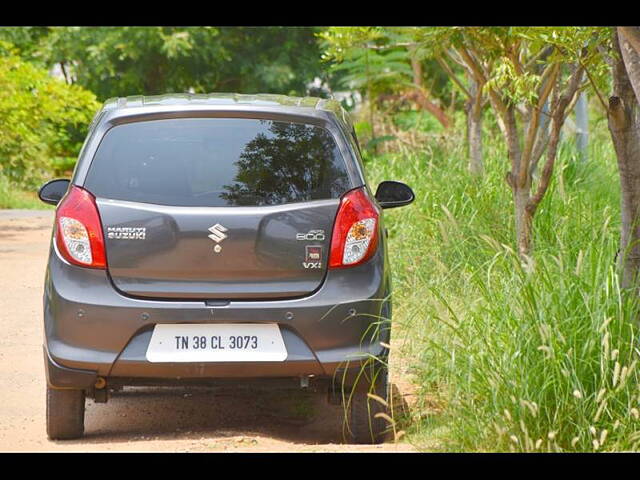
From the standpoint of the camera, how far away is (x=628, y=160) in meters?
6.28

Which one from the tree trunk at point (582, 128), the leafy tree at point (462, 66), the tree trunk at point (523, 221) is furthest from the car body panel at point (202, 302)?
the tree trunk at point (582, 128)

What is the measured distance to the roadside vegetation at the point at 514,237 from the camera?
5172 mm

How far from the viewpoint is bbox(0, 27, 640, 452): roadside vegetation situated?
5172mm

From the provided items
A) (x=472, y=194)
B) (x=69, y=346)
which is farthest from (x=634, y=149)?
(x=472, y=194)

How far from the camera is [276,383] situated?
5707 millimetres

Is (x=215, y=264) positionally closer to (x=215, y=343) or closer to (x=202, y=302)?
(x=202, y=302)

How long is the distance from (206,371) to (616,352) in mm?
1814

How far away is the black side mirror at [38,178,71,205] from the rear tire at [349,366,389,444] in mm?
1926

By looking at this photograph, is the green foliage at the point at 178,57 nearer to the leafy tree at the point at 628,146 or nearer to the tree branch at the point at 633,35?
the leafy tree at the point at 628,146

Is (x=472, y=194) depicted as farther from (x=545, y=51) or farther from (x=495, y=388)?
(x=495, y=388)

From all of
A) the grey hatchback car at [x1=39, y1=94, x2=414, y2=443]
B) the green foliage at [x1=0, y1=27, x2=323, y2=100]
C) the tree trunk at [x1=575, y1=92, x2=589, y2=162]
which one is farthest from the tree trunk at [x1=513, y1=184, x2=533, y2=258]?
the green foliage at [x1=0, y1=27, x2=323, y2=100]

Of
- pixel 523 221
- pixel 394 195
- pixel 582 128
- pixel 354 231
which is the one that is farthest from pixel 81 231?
pixel 582 128

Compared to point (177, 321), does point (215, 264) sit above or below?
above

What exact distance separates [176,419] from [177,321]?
1360 mm
